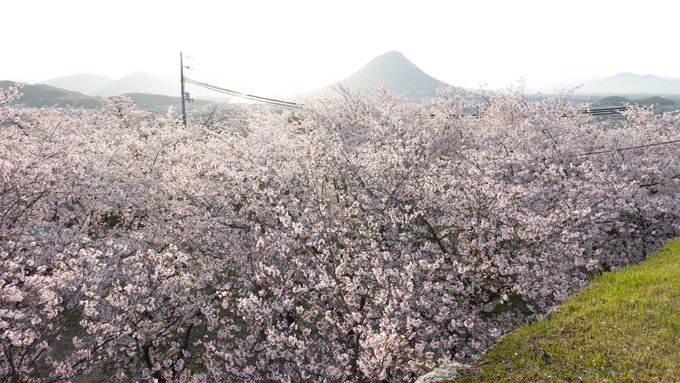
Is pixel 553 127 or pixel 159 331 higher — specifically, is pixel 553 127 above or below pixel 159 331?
above

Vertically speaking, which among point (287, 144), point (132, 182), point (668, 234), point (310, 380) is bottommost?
point (310, 380)

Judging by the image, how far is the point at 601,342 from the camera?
7297 millimetres

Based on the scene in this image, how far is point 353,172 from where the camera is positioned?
14547 mm

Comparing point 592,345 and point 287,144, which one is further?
point 287,144

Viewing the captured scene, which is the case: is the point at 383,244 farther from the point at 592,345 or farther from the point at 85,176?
the point at 85,176

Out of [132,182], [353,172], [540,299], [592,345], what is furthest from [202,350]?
[592,345]

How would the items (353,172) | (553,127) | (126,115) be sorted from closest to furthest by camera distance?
1. (353,172)
2. (553,127)
3. (126,115)

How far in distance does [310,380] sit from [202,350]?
582 cm

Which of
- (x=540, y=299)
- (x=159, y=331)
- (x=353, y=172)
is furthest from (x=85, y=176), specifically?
(x=540, y=299)

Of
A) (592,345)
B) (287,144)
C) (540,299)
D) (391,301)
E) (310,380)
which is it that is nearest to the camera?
(592,345)

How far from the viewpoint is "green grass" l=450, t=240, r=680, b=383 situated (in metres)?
6.71

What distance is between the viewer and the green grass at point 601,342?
6.71 metres

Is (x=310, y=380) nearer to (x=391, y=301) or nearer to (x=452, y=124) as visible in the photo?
(x=391, y=301)

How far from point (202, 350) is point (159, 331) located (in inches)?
113
